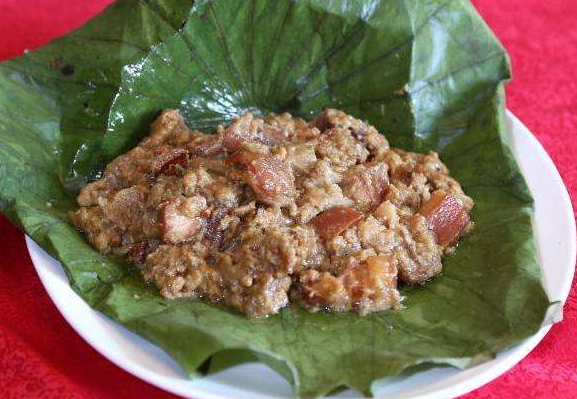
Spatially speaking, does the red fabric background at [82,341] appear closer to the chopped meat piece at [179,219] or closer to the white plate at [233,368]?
the white plate at [233,368]

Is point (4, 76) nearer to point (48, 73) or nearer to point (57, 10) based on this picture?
point (48, 73)

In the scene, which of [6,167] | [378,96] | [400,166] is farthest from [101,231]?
[378,96]

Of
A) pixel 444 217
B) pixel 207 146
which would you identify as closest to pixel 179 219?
pixel 207 146

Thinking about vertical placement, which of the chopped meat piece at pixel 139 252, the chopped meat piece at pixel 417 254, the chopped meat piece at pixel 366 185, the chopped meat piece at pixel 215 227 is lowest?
the chopped meat piece at pixel 417 254

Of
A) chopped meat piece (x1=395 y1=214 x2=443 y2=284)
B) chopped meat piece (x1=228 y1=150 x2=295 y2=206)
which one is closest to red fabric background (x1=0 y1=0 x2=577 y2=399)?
chopped meat piece (x1=395 y1=214 x2=443 y2=284)

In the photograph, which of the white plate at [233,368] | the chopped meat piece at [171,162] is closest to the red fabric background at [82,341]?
the white plate at [233,368]

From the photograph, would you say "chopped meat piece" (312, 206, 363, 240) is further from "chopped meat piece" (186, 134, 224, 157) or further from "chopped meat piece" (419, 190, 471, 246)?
"chopped meat piece" (186, 134, 224, 157)

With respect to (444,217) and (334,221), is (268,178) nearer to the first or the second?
(334,221)
